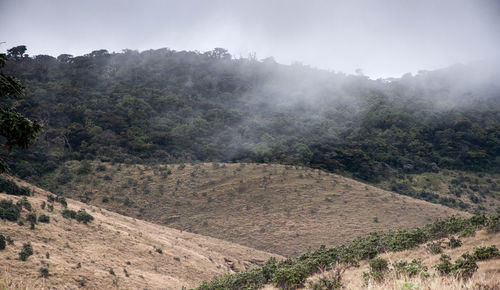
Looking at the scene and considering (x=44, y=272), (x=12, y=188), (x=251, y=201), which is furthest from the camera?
(x=251, y=201)

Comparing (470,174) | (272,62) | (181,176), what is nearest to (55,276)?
(181,176)

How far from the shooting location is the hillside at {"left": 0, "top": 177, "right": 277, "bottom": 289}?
1084 cm

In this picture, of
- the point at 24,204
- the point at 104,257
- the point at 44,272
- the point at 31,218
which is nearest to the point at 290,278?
the point at 44,272

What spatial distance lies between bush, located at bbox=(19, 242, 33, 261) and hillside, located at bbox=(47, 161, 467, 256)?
1636cm

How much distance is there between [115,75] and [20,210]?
7370cm

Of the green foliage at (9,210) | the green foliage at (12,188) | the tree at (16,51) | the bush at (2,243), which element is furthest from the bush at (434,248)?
the tree at (16,51)

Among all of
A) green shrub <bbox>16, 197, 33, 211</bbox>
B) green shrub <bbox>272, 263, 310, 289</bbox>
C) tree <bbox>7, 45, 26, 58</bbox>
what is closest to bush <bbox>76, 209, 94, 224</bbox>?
green shrub <bbox>16, 197, 33, 211</bbox>

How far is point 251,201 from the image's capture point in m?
32.2

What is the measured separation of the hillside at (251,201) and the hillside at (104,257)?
19.3 feet

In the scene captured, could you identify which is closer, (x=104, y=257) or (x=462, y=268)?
(x=462, y=268)

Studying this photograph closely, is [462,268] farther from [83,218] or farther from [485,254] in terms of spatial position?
[83,218]

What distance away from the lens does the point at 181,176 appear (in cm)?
3712

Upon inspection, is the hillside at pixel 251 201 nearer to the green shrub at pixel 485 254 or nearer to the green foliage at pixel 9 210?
the green foliage at pixel 9 210

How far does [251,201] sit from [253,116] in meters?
39.1
